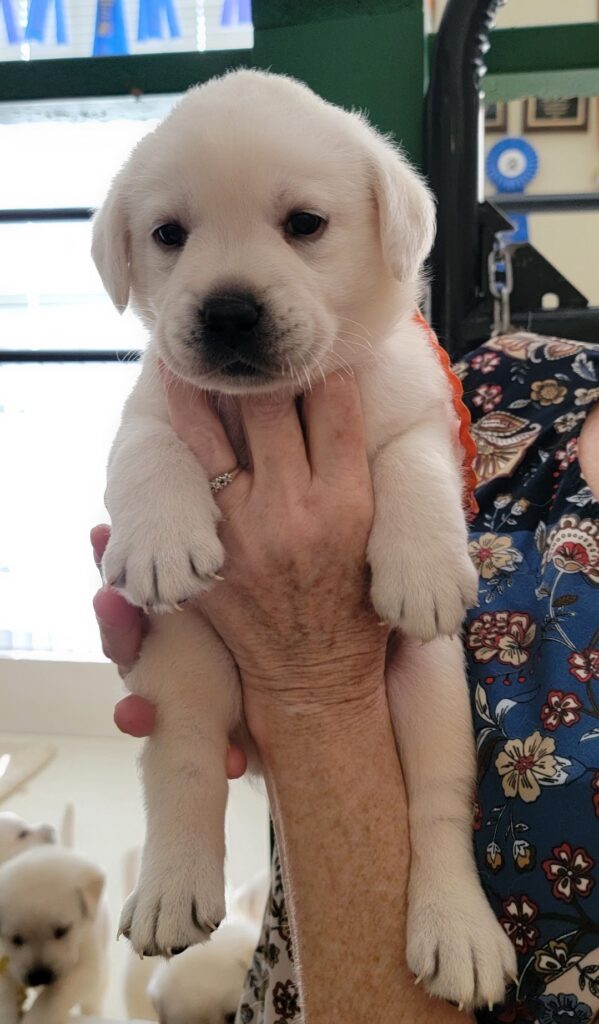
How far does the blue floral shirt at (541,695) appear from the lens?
3.26 feet

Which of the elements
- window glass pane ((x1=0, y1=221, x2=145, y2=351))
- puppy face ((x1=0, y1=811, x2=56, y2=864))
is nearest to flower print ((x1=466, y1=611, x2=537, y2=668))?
puppy face ((x1=0, y1=811, x2=56, y2=864))

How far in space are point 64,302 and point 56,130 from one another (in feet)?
1.97

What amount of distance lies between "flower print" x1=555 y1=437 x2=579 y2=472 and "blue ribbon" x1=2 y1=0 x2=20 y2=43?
64.9 inches

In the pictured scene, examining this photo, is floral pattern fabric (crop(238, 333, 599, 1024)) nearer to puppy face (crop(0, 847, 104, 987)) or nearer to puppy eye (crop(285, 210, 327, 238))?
puppy eye (crop(285, 210, 327, 238))

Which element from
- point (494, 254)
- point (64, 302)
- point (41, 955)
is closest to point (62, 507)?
point (64, 302)

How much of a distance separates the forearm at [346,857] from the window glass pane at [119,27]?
4.74 feet

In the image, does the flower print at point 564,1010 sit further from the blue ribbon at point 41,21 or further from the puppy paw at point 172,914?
the blue ribbon at point 41,21

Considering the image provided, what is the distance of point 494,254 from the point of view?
1.73 metres

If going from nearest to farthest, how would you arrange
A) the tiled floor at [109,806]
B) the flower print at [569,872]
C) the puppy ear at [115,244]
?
1. the flower print at [569,872]
2. the puppy ear at [115,244]
3. the tiled floor at [109,806]

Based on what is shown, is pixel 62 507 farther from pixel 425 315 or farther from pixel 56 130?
pixel 425 315

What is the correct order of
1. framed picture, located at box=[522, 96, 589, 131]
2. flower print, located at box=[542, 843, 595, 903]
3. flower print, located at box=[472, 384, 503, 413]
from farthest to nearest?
framed picture, located at box=[522, 96, 589, 131] → flower print, located at box=[472, 384, 503, 413] → flower print, located at box=[542, 843, 595, 903]

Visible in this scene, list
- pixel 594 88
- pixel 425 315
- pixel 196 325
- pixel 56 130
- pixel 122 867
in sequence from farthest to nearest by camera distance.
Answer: pixel 56 130 < pixel 122 867 < pixel 425 315 < pixel 594 88 < pixel 196 325

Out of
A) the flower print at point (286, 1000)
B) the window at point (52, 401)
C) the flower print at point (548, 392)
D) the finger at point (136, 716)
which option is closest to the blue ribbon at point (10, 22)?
the window at point (52, 401)

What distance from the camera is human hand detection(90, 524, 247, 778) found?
129 centimetres
